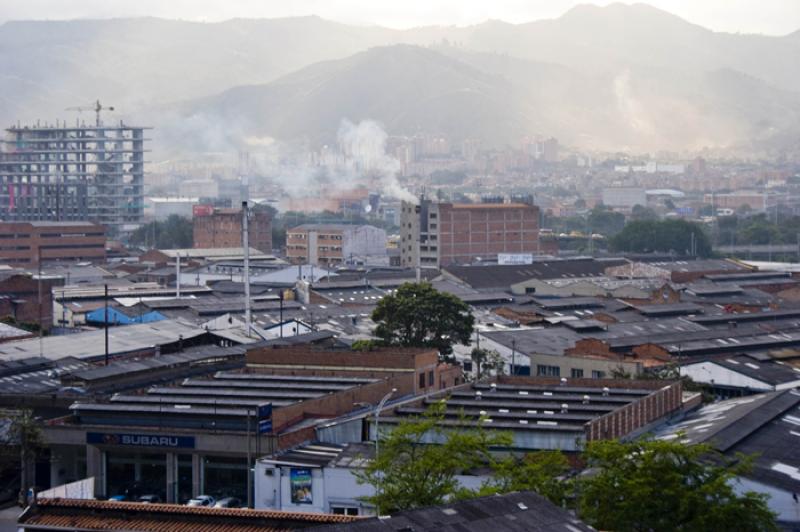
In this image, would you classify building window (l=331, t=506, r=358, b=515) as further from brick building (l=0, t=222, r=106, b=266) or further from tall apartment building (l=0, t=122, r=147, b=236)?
tall apartment building (l=0, t=122, r=147, b=236)

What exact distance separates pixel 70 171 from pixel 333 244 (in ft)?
88.8

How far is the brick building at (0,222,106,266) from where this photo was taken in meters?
76.8

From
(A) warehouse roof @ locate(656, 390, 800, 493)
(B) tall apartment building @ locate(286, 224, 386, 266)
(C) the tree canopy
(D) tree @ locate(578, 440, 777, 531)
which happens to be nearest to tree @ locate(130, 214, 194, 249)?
(B) tall apartment building @ locate(286, 224, 386, 266)

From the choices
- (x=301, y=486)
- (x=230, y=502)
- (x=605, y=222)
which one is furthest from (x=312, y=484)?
(x=605, y=222)

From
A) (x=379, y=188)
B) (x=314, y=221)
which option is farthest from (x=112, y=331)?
(x=379, y=188)

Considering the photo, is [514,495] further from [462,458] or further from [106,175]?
[106,175]

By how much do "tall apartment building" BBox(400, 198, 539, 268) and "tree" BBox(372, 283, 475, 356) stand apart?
108 ft

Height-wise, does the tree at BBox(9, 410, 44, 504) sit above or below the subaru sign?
below

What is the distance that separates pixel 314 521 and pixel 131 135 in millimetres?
92261

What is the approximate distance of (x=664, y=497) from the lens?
54.6 ft

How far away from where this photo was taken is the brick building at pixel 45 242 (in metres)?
76.8

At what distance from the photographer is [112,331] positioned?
129ft

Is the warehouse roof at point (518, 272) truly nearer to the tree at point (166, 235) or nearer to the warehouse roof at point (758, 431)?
the warehouse roof at point (758, 431)

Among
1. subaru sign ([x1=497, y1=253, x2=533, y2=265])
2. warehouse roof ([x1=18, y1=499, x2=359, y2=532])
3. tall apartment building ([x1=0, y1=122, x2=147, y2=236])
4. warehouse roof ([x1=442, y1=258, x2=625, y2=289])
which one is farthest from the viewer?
tall apartment building ([x1=0, y1=122, x2=147, y2=236])
